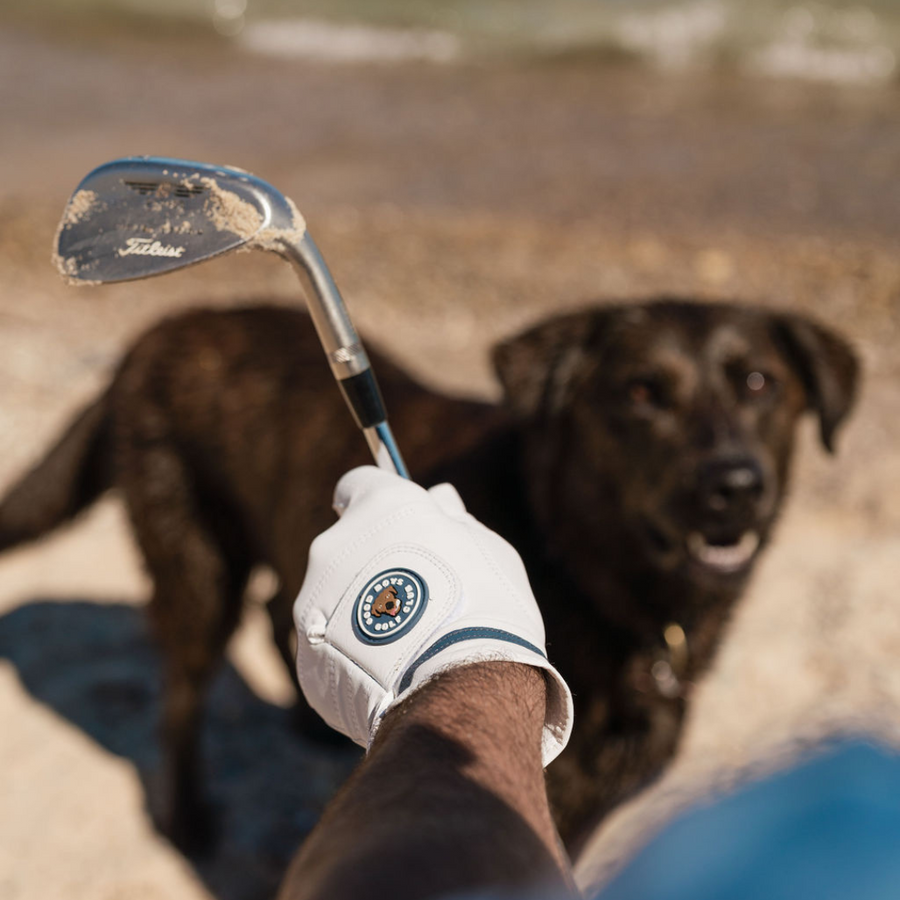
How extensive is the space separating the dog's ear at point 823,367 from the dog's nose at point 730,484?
581 millimetres

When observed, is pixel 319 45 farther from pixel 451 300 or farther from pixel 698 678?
pixel 698 678

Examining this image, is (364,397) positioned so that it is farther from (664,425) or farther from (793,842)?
(664,425)

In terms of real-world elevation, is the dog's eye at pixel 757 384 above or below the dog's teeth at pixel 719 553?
above

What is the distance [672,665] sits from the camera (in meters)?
2.80

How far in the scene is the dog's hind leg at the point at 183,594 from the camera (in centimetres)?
315

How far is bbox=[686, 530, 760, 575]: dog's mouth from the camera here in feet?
8.70

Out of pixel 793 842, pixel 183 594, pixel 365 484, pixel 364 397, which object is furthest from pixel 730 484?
pixel 793 842

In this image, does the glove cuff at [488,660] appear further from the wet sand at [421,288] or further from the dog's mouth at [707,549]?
the dog's mouth at [707,549]

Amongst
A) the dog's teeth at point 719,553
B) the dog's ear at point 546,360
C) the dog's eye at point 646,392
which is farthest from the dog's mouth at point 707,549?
the dog's ear at point 546,360

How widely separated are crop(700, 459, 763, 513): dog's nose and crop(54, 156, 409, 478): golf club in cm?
128

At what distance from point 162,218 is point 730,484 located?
1622 mm

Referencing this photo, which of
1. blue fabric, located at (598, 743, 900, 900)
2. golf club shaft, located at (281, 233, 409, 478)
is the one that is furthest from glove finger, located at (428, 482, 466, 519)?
blue fabric, located at (598, 743, 900, 900)

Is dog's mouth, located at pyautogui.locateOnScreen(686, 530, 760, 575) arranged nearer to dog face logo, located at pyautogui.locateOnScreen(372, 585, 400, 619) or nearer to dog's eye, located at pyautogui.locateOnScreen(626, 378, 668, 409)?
dog's eye, located at pyautogui.locateOnScreen(626, 378, 668, 409)

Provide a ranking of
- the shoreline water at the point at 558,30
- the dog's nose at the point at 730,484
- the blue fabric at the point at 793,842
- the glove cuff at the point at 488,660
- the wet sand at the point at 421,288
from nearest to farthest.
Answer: the blue fabric at the point at 793,842
the glove cuff at the point at 488,660
the dog's nose at the point at 730,484
the wet sand at the point at 421,288
the shoreline water at the point at 558,30
